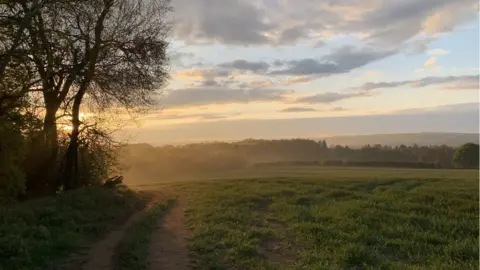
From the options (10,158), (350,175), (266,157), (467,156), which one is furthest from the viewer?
(266,157)

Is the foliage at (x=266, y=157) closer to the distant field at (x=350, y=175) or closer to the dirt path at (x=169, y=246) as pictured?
the distant field at (x=350, y=175)

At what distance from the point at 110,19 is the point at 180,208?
1273cm

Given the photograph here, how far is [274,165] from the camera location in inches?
3546

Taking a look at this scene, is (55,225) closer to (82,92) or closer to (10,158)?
(10,158)

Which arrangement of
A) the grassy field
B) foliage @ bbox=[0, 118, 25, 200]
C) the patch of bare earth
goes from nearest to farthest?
the patch of bare earth → the grassy field → foliage @ bbox=[0, 118, 25, 200]

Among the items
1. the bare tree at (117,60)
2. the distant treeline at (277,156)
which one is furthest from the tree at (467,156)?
the bare tree at (117,60)

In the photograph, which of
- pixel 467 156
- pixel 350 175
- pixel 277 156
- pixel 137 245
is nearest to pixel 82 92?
pixel 137 245

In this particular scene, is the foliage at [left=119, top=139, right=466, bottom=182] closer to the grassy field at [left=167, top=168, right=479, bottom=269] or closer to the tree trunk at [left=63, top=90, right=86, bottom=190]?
the tree trunk at [left=63, top=90, right=86, bottom=190]

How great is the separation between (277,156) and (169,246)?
9615cm

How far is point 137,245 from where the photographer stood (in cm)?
1281

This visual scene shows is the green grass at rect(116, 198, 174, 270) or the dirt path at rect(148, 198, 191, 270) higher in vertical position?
the green grass at rect(116, 198, 174, 270)

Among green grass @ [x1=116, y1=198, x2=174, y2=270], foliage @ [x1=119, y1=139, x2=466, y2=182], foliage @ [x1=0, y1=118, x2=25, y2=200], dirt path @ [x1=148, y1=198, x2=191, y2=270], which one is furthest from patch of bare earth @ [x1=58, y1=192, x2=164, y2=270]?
foliage @ [x1=119, y1=139, x2=466, y2=182]

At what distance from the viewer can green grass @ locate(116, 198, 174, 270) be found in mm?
10875

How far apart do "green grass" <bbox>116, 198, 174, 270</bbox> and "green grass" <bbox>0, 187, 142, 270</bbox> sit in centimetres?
122
